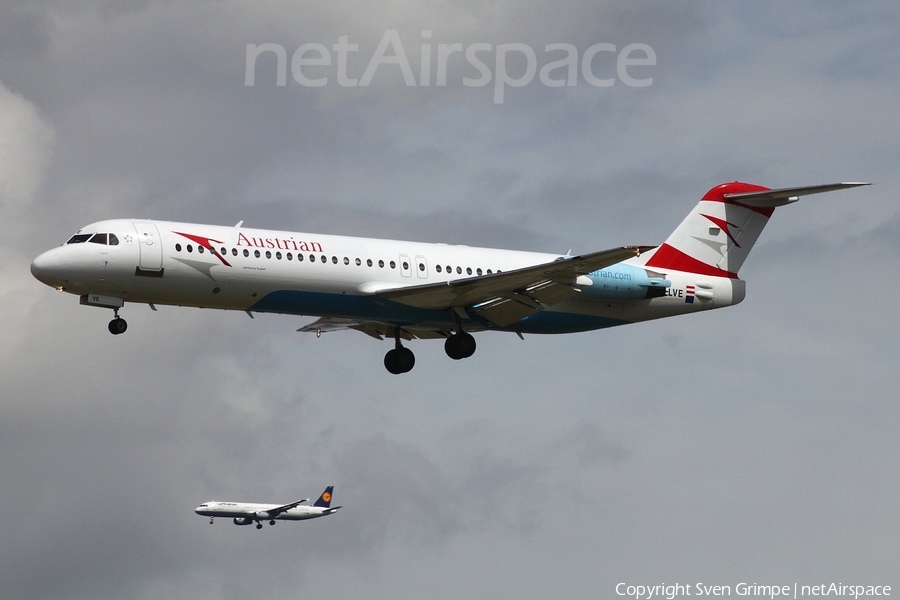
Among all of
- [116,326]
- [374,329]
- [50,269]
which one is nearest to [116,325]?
[116,326]

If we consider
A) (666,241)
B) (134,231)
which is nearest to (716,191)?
(666,241)

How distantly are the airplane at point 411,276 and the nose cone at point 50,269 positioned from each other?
3 centimetres

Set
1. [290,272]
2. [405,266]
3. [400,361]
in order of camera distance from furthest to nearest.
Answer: [400,361] < [405,266] < [290,272]

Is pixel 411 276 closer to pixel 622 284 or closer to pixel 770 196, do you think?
pixel 622 284

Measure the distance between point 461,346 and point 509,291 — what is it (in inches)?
101

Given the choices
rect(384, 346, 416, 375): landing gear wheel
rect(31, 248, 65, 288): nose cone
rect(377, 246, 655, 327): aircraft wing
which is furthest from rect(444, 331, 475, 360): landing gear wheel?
rect(31, 248, 65, 288): nose cone

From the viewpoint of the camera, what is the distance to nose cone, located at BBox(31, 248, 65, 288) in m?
31.9

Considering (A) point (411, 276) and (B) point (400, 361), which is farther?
(B) point (400, 361)

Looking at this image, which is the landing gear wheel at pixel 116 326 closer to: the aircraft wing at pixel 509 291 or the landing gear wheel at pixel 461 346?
the aircraft wing at pixel 509 291

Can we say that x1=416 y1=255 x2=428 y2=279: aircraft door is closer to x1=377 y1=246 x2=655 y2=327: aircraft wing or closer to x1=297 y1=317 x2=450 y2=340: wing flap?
x1=377 y1=246 x2=655 y2=327: aircraft wing

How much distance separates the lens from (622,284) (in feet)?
122

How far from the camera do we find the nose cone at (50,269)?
3186 centimetres

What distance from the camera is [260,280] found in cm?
3309

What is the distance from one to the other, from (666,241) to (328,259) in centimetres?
1131
